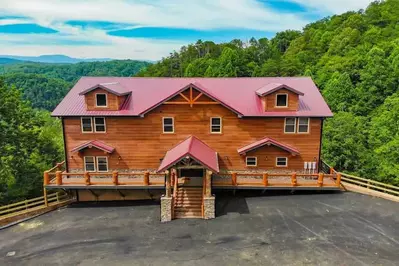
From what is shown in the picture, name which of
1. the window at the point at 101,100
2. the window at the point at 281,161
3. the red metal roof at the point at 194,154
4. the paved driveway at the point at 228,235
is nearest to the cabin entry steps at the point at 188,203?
the paved driveway at the point at 228,235

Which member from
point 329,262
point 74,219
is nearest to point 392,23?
point 329,262

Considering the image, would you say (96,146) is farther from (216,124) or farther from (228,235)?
(228,235)

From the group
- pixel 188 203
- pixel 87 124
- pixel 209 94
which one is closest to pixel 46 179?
pixel 87 124

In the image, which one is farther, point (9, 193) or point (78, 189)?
point (9, 193)

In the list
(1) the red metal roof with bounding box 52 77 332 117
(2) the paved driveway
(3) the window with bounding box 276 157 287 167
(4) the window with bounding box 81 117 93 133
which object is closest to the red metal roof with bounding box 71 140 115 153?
(4) the window with bounding box 81 117 93 133

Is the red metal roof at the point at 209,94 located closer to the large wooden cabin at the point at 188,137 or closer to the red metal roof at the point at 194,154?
the large wooden cabin at the point at 188,137

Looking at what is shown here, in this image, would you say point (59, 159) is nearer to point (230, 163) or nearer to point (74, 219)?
point (74, 219)
